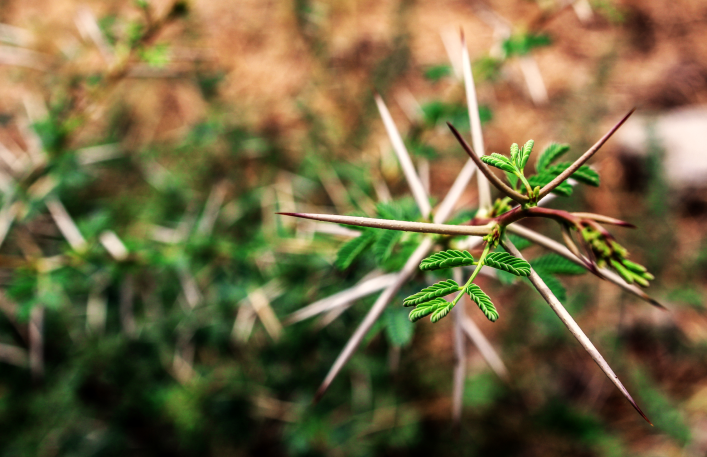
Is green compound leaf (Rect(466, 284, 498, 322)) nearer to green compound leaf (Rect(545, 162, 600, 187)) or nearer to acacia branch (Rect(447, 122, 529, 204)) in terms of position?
acacia branch (Rect(447, 122, 529, 204))

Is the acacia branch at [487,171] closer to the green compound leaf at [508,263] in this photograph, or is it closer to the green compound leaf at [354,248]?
the green compound leaf at [508,263]

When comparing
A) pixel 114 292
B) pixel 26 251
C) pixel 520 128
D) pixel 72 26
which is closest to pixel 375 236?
pixel 114 292

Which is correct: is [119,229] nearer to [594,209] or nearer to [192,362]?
[192,362]

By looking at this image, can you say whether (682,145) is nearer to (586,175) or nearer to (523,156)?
(586,175)

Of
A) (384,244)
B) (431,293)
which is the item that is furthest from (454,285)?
(384,244)

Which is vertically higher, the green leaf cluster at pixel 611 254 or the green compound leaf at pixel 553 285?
the green leaf cluster at pixel 611 254

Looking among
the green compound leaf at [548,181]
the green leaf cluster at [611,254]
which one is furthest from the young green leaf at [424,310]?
the green compound leaf at [548,181]
